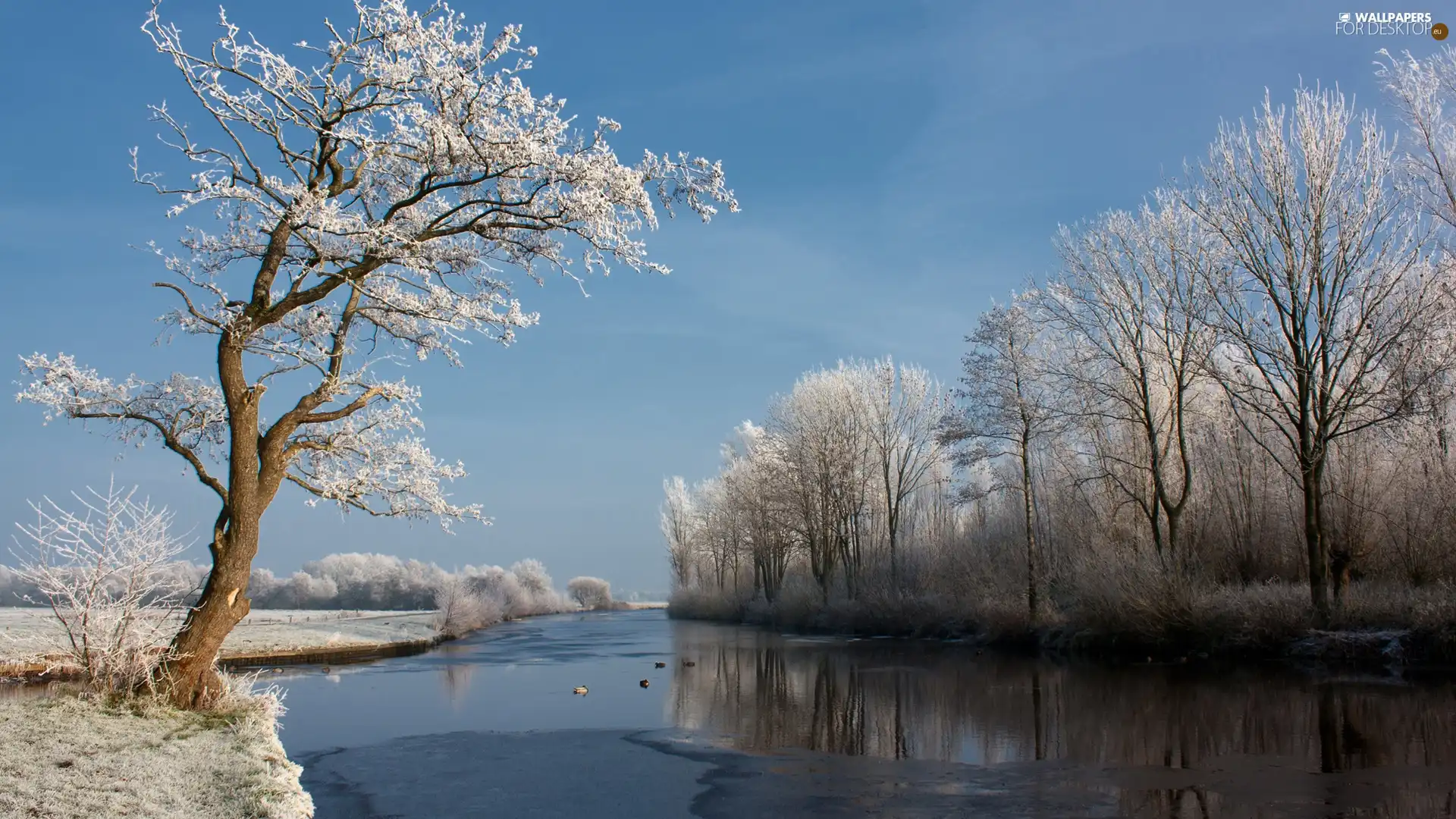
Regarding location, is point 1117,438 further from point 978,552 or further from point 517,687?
point 517,687

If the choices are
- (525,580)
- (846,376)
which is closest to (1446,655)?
(846,376)

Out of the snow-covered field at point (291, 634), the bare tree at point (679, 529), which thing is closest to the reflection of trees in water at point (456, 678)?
the snow-covered field at point (291, 634)

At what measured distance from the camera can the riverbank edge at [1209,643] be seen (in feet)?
55.2

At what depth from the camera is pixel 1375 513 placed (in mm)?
21047

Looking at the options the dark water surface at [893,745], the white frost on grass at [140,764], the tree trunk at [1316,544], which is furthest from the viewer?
the tree trunk at [1316,544]

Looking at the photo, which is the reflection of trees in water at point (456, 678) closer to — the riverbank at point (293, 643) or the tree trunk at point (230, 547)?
the riverbank at point (293, 643)

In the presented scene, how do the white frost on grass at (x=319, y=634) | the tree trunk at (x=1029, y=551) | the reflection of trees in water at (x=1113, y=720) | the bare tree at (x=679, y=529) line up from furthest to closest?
1. the bare tree at (x=679, y=529)
2. the white frost on grass at (x=319, y=634)
3. the tree trunk at (x=1029, y=551)
4. the reflection of trees in water at (x=1113, y=720)

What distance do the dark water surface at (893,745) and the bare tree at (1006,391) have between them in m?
9.31

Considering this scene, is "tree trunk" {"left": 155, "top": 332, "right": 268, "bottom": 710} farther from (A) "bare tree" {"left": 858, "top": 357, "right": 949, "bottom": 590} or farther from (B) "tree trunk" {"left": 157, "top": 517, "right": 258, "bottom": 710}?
(A) "bare tree" {"left": 858, "top": 357, "right": 949, "bottom": 590}

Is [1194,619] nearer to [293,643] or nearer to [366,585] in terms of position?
[293,643]

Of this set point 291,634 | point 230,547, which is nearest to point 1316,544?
point 230,547

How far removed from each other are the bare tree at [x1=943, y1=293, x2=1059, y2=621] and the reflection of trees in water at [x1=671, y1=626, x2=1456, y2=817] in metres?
9.55

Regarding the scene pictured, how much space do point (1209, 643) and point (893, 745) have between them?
1279 centimetres

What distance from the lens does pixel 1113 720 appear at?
12938 millimetres
